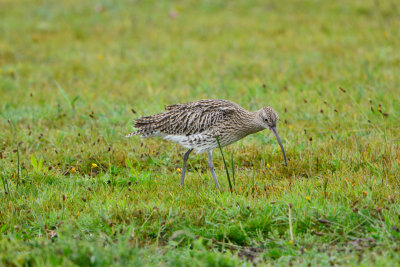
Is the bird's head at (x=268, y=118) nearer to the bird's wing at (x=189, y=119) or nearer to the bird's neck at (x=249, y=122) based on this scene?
the bird's neck at (x=249, y=122)

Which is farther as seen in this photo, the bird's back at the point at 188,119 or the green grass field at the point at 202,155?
the bird's back at the point at 188,119

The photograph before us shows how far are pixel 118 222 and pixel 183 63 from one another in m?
7.82

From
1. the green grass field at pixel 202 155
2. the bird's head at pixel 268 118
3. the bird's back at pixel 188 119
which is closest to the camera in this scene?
the green grass field at pixel 202 155

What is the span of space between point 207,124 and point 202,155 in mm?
1151

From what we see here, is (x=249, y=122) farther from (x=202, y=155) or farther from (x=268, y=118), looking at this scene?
(x=202, y=155)

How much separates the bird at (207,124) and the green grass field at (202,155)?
447mm

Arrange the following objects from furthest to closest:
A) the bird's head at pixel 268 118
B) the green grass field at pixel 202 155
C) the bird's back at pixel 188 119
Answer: the bird's back at pixel 188 119, the bird's head at pixel 268 118, the green grass field at pixel 202 155

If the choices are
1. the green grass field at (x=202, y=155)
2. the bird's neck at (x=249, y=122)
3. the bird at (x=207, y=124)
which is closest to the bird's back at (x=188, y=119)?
the bird at (x=207, y=124)

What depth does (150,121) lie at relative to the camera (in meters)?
7.29

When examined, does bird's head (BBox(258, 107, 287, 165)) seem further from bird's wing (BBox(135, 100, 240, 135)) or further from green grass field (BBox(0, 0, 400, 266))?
green grass field (BBox(0, 0, 400, 266))

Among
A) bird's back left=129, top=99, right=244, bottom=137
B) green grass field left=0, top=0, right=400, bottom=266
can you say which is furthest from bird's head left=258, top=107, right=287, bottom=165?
green grass field left=0, top=0, right=400, bottom=266

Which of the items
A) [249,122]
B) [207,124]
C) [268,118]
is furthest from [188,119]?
[268,118]

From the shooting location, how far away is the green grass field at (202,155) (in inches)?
198

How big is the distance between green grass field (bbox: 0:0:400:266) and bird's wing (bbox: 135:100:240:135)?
1.77 ft
